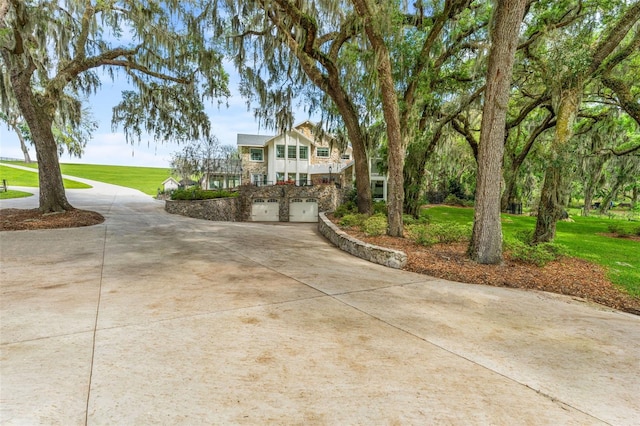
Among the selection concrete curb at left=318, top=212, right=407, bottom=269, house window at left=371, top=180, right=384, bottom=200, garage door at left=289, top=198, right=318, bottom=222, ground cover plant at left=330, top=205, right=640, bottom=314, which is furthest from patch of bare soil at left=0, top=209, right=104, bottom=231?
house window at left=371, top=180, right=384, bottom=200

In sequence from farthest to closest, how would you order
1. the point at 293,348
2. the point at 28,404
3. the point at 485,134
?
the point at 485,134
the point at 293,348
the point at 28,404

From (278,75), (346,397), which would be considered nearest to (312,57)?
(278,75)

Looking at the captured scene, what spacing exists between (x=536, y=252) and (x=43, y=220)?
46.4 feet

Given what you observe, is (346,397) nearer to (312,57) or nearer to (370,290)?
(370,290)

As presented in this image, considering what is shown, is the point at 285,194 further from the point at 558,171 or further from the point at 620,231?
the point at 620,231

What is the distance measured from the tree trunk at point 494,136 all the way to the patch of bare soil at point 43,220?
11.7m

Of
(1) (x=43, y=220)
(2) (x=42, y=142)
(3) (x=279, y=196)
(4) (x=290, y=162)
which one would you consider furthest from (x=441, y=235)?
(4) (x=290, y=162)

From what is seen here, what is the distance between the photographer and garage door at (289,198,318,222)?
22.2 meters

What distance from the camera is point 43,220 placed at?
10086 millimetres

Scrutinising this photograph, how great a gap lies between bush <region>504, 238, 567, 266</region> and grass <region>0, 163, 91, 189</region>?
1546 inches

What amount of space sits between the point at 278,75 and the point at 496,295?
10.8 m

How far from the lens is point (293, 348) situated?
276cm

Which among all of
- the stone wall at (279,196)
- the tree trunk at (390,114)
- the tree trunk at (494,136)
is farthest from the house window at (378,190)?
the tree trunk at (494,136)

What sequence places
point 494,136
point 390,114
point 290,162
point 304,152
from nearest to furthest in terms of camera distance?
point 494,136
point 390,114
point 290,162
point 304,152
